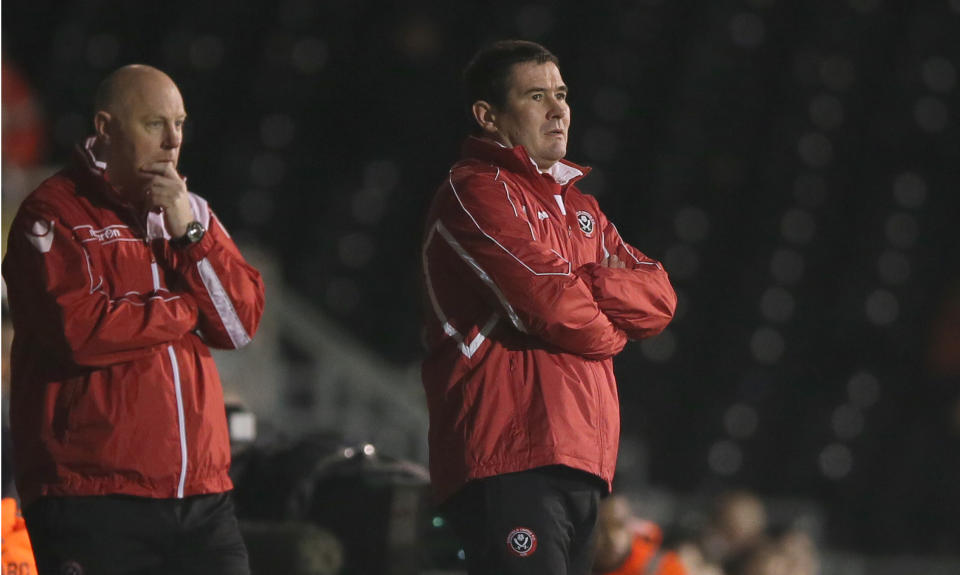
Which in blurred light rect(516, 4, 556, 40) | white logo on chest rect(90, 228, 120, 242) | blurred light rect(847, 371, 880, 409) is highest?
blurred light rect(516, 4, 556, 40)

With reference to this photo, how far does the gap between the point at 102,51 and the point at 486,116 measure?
641 centimetres

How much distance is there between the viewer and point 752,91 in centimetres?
1062

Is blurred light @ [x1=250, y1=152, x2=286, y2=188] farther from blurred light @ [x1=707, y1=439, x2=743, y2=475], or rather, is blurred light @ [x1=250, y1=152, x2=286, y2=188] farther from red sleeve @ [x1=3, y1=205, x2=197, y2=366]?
red sleeve @ [x1=3, y1=205, x2=197, y2=366]

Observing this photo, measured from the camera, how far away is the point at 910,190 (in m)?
10.2

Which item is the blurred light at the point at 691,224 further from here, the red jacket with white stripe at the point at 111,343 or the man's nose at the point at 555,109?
the red jacket with white stripe at the point at 111,343

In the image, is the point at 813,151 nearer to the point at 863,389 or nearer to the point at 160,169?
Result: the point at 863,389

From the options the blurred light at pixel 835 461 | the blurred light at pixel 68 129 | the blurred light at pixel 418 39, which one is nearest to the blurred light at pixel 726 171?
the blurred light at pixel 835 461

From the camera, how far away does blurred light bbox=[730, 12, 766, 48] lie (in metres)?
10.6

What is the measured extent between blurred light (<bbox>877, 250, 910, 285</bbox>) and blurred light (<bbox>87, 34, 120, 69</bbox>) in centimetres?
541

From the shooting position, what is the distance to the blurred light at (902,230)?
33.7ft

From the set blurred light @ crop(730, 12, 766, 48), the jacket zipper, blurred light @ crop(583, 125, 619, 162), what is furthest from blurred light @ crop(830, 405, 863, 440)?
the jacket zipper

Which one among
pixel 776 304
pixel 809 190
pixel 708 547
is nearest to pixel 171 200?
pixel 708 547

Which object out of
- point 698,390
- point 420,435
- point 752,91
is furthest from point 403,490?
point 752,91

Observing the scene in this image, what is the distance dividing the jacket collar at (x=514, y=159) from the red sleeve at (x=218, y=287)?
44 cm
